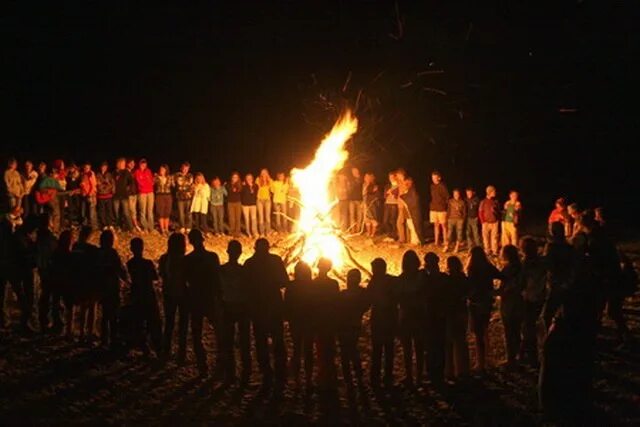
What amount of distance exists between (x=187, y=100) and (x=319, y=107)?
844 cm

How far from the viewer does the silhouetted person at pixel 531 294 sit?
9.55 metres

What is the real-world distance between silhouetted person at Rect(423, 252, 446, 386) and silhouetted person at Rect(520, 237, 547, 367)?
1.29 meters

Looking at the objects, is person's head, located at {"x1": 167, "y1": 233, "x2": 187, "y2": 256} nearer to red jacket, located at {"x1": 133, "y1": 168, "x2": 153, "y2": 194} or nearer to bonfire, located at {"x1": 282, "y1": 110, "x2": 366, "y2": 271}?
bonfire, located at {"x1": 282, "y1": 110, "x2": 366, "y2": 271}

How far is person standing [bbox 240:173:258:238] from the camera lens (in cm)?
1911

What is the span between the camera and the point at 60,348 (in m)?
9.85

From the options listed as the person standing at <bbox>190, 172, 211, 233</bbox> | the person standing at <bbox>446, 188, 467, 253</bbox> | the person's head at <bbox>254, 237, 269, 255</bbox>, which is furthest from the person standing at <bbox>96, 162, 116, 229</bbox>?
the person's head at <bbox>254, 237, 269, 255</bbox>

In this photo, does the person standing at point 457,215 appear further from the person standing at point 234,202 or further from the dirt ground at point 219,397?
the dirt ground at point 219,397

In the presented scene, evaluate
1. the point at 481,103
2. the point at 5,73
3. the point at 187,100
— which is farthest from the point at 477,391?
the point at 5,73

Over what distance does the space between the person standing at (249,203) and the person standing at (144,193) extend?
2.39 metres

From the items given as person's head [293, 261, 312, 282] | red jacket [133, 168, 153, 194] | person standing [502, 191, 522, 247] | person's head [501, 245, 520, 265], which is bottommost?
person's head [293, 261, 312, 282]

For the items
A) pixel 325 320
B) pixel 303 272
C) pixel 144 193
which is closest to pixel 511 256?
pixel 325 320

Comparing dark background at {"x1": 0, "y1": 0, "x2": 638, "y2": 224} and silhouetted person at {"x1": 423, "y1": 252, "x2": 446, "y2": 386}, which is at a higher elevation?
dark background at {"x1": 0, "y1": 0, "x2": 638, "y2": 224}

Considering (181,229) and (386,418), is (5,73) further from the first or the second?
(386,418)

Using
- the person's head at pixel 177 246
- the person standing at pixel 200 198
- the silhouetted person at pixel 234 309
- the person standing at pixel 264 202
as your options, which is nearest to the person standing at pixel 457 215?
the person standing at pixel 264 202
